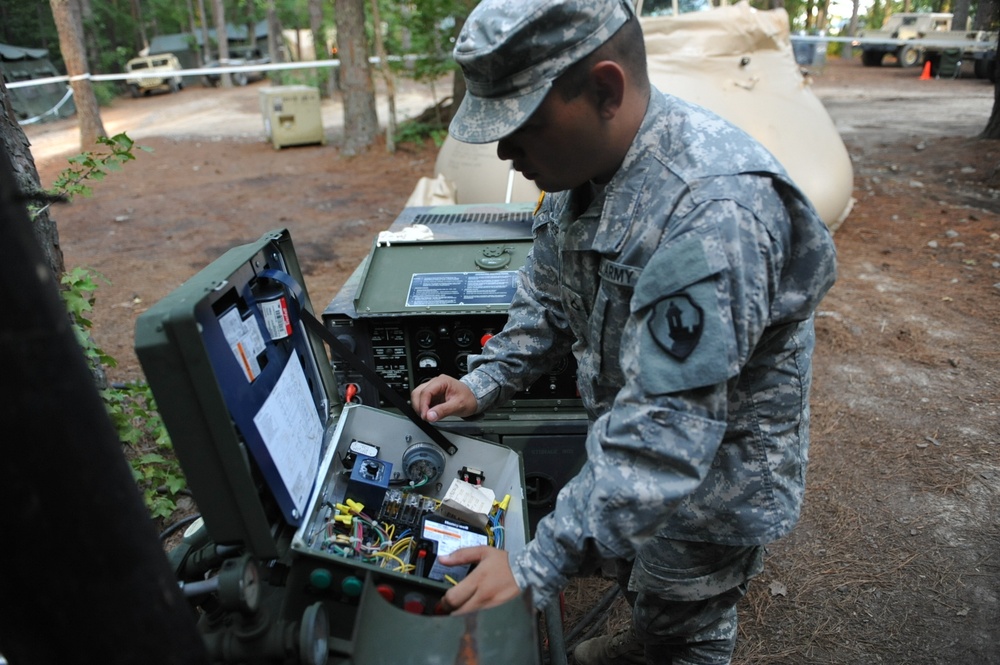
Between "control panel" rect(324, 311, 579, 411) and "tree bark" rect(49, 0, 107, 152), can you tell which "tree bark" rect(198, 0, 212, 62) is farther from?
"control panel" rect(324, 311, 579, 411)

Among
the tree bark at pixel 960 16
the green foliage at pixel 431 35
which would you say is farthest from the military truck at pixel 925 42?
the green foliage at pixel 431 35

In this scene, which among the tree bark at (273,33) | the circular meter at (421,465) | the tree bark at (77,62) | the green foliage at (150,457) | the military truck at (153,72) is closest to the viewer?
the circular meter at (421,465)

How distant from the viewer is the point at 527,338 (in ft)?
6.06

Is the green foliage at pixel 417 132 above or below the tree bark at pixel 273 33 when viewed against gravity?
below

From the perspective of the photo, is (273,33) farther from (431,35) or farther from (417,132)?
(417,132)

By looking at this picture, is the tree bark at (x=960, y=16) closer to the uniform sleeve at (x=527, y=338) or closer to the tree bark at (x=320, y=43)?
the tree bark at (x=320, y=43)

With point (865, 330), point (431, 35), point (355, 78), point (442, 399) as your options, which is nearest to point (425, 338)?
point (442, 399)

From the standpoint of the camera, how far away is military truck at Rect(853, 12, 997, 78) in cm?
1858

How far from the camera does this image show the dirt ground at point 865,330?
2.46 metres

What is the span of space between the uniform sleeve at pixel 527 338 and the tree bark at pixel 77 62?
9458 mm

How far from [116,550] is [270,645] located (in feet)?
1.59

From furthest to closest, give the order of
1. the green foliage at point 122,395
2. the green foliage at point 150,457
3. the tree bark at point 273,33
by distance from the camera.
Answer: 1. the tree bark at point 273,33
2. the green foliage at point 150,457
3. the green foliage at point 122,395

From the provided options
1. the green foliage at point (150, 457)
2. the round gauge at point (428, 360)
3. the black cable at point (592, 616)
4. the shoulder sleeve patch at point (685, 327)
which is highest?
the shoulder sleeve patch at point (685, 327)

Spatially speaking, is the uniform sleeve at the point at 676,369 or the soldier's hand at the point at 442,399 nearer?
the uniform sleeve at the point at 676,369
